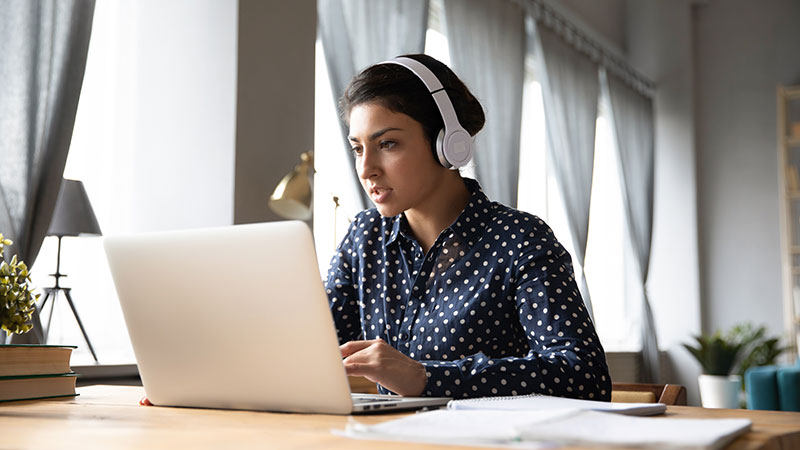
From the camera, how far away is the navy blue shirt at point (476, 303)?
1.21m

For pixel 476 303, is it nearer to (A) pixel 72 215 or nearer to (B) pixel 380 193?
(B) pixel 380 193

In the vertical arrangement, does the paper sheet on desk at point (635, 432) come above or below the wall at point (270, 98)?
below

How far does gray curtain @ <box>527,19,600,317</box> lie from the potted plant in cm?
152

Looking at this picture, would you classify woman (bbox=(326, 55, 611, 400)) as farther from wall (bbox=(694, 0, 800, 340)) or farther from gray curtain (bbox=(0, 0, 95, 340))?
wall (bbox=(694, 0, 800, 340))

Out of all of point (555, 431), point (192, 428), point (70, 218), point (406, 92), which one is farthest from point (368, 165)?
point (70, 218)

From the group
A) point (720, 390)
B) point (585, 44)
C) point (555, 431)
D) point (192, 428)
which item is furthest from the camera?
point (720, 390)

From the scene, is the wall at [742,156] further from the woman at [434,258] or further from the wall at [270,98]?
the woman at [434,258]

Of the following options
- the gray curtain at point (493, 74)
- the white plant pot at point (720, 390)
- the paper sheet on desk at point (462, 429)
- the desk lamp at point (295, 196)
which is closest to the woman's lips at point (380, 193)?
the paper sheet on desk at point (462, 429)

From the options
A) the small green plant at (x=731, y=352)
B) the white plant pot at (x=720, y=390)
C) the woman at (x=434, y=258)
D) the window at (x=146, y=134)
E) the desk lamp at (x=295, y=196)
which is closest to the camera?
the woman at (x=434, y=258)

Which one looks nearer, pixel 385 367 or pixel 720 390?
pixel 385 367

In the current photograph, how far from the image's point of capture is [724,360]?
6137mm

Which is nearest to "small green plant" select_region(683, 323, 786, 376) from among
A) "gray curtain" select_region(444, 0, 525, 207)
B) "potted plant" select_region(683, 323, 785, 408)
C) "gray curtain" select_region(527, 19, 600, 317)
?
"potted plant" select_region(683, 323, 785, 408)

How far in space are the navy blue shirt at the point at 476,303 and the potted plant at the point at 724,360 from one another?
4975 millimetres

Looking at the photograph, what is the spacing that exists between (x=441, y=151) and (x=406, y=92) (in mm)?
127
